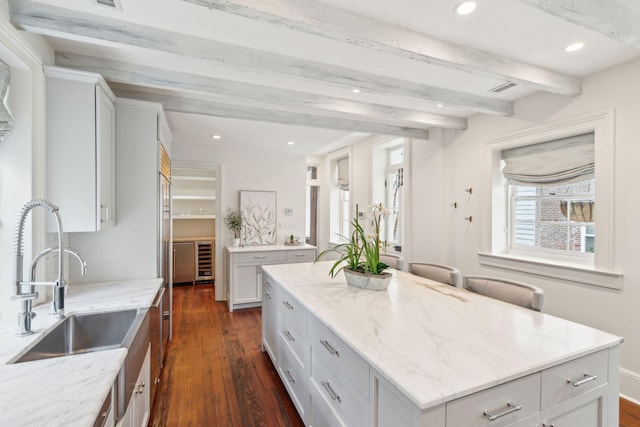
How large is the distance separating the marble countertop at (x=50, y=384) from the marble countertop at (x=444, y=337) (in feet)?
2.94

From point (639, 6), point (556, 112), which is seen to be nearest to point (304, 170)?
point (556, 112)

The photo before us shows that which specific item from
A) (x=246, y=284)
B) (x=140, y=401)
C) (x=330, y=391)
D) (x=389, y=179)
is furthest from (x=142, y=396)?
(x=389, y=179)

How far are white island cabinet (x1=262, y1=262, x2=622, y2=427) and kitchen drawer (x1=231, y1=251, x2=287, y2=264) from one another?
8.13 feet

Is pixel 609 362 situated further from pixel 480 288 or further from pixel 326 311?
pixel 326 311

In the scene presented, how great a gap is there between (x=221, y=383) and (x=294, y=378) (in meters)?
0.78

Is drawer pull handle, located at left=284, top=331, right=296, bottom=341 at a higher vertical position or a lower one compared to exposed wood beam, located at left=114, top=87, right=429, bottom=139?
lower

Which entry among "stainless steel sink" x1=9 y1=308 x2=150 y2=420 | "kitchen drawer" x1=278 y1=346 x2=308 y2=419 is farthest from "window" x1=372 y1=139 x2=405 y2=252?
"stainless steel sink" x1=9 y1=308 x2=150 y2=420

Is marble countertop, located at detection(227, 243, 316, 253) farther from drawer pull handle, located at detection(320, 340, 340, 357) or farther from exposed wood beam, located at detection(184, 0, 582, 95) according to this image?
exposed wood beam, located at detection(184, 0, 582, 95)

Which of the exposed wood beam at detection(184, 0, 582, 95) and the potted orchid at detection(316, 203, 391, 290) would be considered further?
the potted orchid at detection(316, 203, 391, 290)

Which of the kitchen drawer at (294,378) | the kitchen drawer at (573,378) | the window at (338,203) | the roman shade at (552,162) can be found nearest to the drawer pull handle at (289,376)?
the kitchen drawer at (294,378)

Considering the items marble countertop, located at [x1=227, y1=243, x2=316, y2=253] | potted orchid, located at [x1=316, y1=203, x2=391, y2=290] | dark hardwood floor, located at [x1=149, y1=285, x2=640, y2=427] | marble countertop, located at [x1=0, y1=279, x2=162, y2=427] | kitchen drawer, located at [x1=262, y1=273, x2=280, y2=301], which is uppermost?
potted orchid, located at [x1=316, y1=203, x2=391, y2=290]

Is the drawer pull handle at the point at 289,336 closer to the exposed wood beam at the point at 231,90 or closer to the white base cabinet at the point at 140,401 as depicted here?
the white base cabinet at the point at 140,401

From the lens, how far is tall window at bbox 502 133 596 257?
261 cm

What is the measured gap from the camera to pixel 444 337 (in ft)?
4.25
